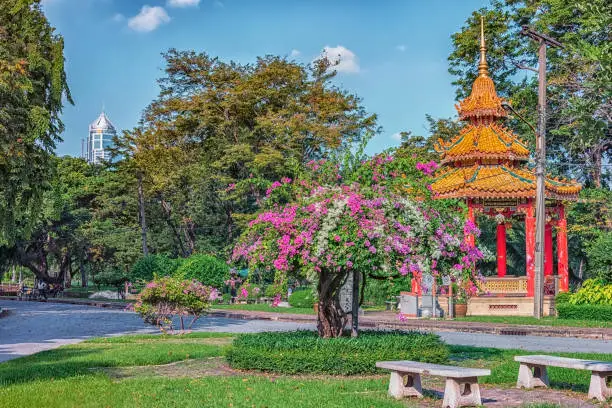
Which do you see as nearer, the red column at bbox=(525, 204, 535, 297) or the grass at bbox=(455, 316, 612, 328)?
the grass at bbox=(455, 316, 612, 328)

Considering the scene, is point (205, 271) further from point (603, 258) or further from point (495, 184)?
point (603, 258)

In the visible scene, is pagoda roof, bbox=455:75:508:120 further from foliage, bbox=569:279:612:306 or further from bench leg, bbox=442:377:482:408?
bench leg, bbox=442:377:482:408

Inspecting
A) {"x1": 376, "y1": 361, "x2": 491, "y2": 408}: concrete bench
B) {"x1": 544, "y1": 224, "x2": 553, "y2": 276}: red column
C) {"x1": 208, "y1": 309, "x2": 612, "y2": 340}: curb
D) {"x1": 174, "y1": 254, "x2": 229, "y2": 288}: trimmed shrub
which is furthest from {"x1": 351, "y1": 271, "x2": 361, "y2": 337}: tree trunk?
{"x1": 174, "y1": 254, "x2": 229, "y2": 288}: trimmed shrub

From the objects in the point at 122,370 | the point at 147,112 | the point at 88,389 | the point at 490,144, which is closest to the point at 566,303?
the point at 490,144

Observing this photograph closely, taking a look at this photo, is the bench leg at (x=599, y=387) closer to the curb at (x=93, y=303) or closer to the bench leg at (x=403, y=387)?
the bench leg at (x=403, y=387)

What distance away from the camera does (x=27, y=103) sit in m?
22.3

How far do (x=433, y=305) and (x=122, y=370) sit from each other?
59.2 feet

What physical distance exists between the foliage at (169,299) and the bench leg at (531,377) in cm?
1129

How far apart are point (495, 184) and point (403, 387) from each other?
22476mm

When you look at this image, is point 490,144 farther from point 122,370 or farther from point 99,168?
point 99,168

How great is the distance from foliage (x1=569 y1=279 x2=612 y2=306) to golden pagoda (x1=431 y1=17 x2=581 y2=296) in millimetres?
2505

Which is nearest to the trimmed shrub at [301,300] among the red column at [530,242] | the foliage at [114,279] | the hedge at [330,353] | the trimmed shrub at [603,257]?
the red column at [530,242]

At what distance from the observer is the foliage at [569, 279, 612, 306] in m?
28.4

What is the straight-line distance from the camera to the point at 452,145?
3538 cm
